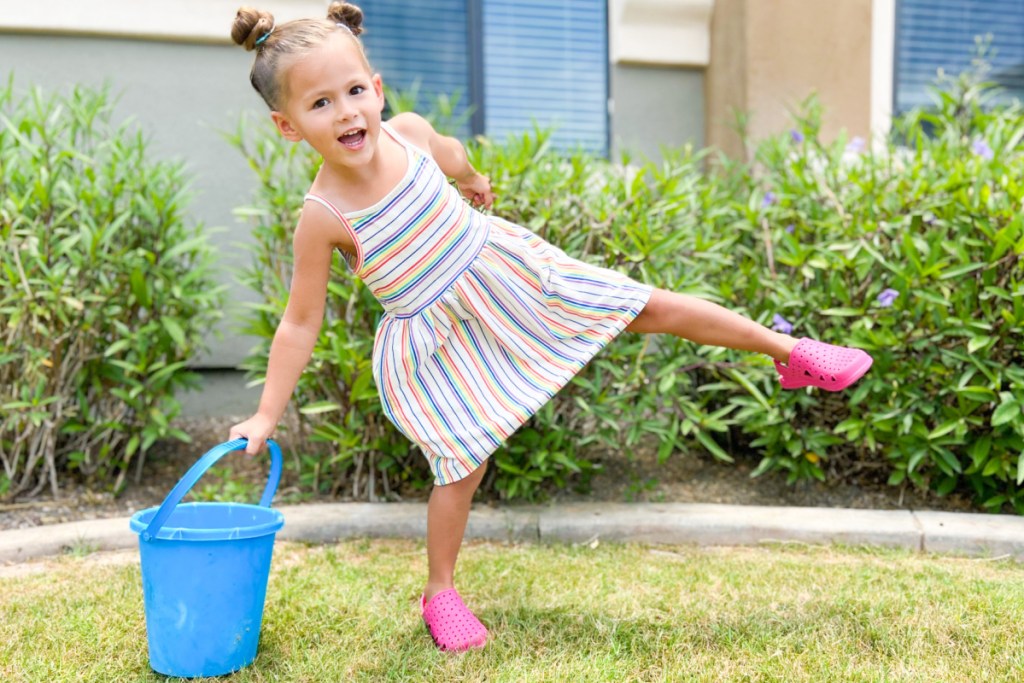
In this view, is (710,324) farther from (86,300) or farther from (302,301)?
(86,300)

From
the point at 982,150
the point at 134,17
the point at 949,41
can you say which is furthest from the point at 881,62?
the point at 134,17

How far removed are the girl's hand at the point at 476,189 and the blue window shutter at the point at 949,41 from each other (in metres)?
4.13

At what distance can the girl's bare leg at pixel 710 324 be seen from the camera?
2434 mm

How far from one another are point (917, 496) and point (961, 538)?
49cm

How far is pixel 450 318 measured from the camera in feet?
7.92

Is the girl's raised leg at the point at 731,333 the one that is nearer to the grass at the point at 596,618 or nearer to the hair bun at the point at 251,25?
the grass at the point at 596,618

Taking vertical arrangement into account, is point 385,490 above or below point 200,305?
below

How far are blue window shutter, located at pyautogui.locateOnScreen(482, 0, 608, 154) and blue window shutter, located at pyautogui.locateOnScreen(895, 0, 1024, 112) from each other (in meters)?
2.02

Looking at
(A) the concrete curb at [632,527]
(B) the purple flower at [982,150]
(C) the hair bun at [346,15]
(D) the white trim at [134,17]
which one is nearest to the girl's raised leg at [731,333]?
(A) the concrete curb at [632,527]

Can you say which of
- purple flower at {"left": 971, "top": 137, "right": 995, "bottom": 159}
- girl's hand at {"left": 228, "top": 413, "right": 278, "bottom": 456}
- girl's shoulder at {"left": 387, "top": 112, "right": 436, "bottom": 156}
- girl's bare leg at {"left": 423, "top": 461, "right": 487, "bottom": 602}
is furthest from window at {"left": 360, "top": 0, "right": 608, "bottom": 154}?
girl's hand at {"left": 228, "top": 413, "right": 278, "bottom": 456}

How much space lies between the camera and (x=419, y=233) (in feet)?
7.61

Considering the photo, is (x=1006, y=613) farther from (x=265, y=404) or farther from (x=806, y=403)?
(x=265, y=404)

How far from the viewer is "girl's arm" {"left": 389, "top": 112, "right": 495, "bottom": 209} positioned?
2.54m

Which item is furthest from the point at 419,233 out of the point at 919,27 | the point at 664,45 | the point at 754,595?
the point at 919,27
